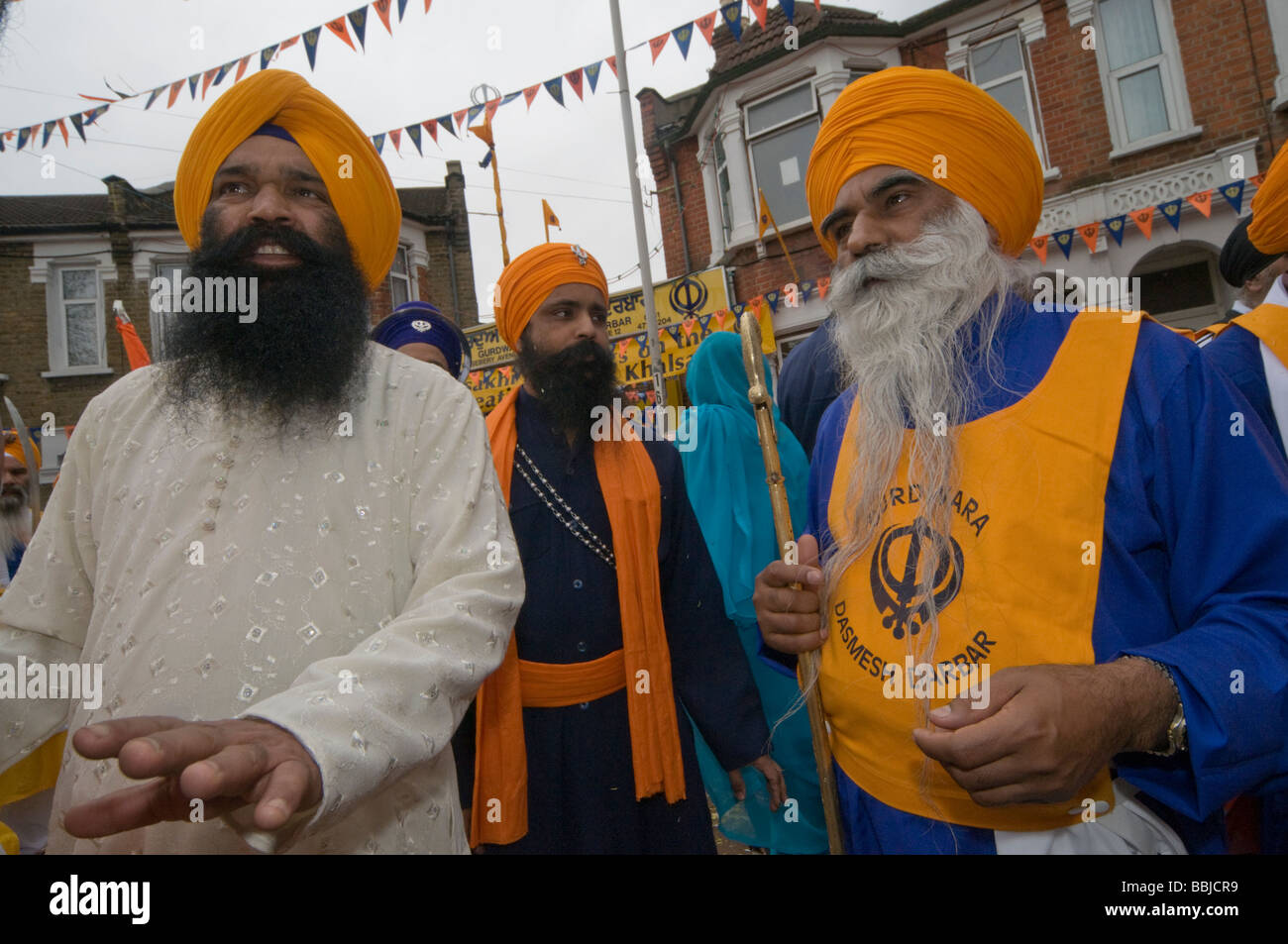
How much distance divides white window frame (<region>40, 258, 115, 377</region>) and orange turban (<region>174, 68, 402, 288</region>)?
1596 centimetres

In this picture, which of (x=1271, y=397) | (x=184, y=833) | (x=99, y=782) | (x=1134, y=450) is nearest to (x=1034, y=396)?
(x=1134, y=450)

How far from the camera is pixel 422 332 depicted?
13.7 feet

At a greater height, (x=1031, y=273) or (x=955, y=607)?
(x=1031, y=273)

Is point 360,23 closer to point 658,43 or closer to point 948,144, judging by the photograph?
point 658,43

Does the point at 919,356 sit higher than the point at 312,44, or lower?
lower

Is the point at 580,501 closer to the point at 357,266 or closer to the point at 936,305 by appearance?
the point at 357,266

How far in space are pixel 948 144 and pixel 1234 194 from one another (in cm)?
982

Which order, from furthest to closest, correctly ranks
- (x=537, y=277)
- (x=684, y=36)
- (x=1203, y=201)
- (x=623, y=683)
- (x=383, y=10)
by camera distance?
1. (x=1203, y=201)
2. (x=684, y=36)
3. (x=383, y=10)
4. (x=537, y=277)
5. (x=623, y=683)

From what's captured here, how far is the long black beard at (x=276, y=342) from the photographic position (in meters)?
1.43

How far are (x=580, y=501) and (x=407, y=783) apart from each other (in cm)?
139

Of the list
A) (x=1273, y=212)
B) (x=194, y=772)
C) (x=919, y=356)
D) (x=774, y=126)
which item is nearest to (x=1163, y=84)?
(x=774, y=126)

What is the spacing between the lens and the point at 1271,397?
2236 millimetres

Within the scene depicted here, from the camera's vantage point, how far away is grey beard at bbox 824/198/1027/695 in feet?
4.85
